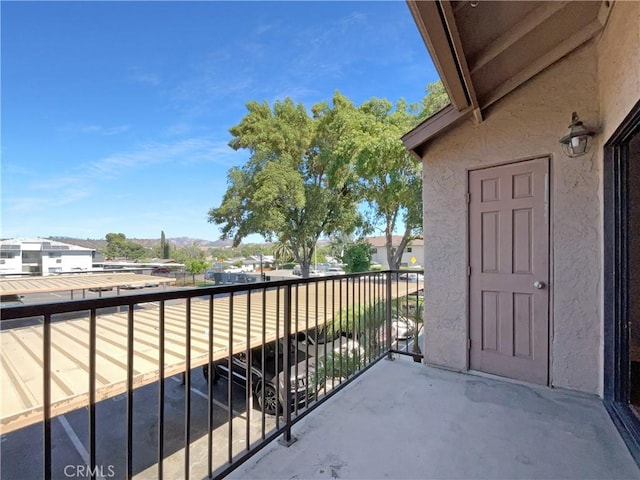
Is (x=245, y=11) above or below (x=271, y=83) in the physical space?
below

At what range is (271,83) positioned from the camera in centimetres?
1481

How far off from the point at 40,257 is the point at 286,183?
77.0 ft

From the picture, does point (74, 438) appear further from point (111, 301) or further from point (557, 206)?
point (557, 206)

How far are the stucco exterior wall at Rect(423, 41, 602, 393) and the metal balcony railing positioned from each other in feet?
1.87

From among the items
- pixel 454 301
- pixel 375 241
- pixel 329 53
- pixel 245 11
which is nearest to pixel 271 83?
pixel 329 53

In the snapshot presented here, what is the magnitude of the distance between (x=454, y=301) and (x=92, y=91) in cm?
1962

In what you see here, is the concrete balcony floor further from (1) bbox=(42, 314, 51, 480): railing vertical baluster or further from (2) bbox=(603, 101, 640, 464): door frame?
(1) bbox=(42, 314, 51, 480): railing vertical baluster

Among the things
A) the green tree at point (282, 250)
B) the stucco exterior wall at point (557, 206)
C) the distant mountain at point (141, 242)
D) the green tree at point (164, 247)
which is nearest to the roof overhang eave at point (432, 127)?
the stucco exterior wall at point (557, 206)

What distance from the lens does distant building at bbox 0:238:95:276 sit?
65.0 ft

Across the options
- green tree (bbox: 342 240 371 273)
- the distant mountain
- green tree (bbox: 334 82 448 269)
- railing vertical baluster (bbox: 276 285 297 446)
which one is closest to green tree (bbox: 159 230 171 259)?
the distant mountain

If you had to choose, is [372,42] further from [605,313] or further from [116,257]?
[116,257]

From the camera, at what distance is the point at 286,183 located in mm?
12406

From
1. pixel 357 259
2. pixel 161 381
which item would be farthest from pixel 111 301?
pixel 357 259

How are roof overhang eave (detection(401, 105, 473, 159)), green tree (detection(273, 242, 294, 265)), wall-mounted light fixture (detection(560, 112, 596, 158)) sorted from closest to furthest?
wall-mounted light fixture (detection(560, 112, 596, 158)) → roof overhang eave (detection(401, 105, 473, 159)) → green tree (detection(273, 242, 294, 265))
